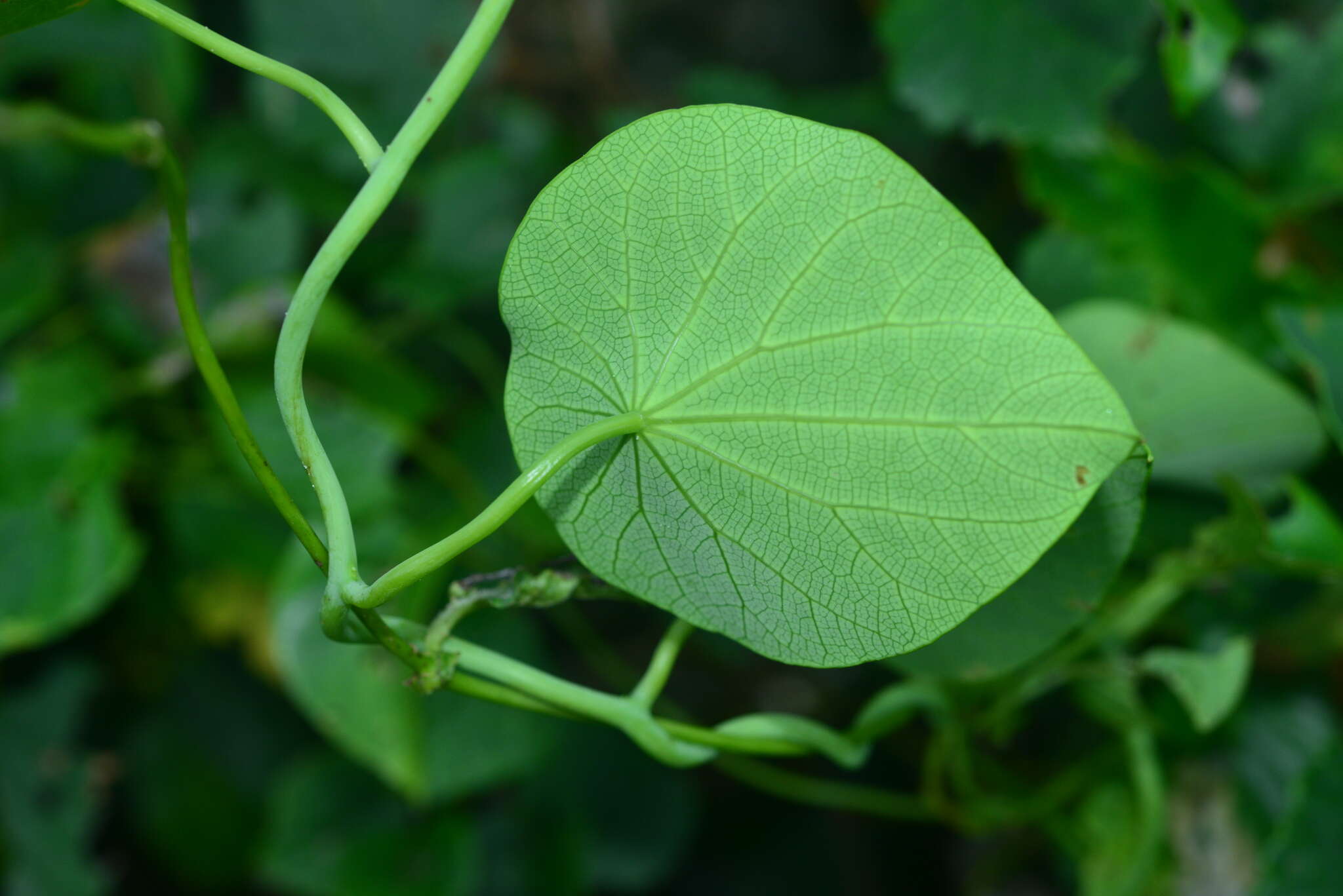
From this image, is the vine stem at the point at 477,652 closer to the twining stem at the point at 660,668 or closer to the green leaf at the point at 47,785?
the twining stem at the point at 660,668

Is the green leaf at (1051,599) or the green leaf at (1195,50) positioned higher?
the green leaf at (1195,50)

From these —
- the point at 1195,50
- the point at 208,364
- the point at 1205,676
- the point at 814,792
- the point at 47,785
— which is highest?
the point at 1195,50

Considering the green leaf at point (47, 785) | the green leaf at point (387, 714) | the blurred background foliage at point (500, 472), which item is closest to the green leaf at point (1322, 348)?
the blurred background foliage at point (500, 472)

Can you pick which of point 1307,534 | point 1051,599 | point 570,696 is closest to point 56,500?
point 570,696

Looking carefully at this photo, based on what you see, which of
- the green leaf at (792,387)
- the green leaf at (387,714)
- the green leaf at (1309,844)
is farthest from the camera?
the green leaf at (387,714)

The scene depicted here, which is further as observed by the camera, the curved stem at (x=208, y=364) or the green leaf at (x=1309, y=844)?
the green leaf at (x=1309, y=844)

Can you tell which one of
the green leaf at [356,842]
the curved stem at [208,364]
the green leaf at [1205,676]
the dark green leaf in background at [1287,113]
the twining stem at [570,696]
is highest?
the dark green leaf in background at [1287,113]

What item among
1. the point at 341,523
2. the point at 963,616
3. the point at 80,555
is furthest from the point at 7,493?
the point at 963,616

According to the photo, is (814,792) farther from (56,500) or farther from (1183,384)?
(56,500)

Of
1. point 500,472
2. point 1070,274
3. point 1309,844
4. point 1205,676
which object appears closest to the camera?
point 1205,676

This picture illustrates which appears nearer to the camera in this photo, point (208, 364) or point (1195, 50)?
point (208, 364)
